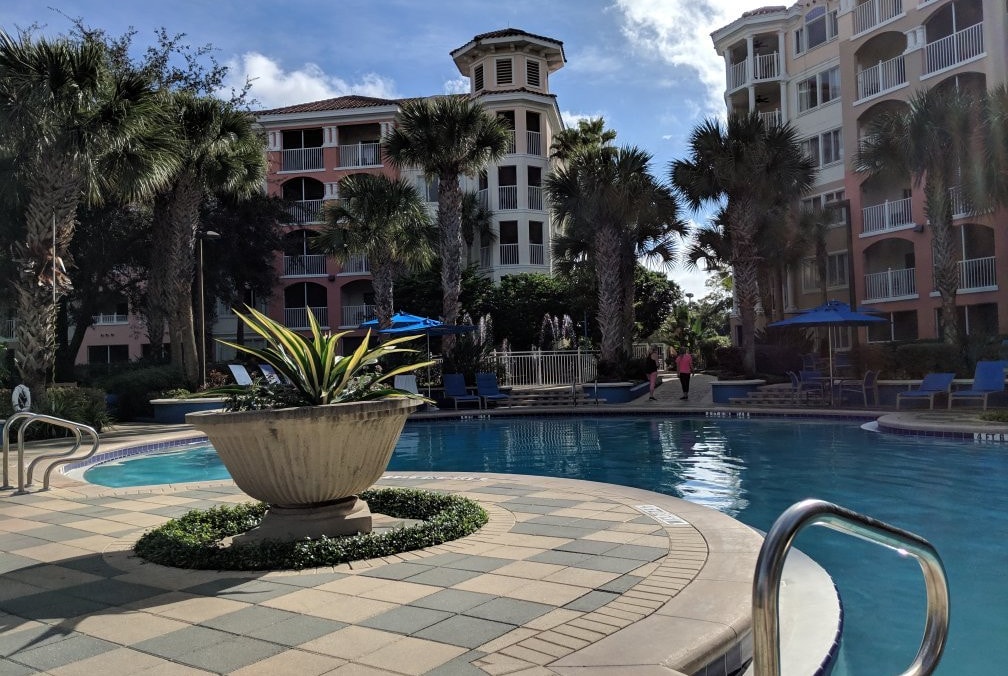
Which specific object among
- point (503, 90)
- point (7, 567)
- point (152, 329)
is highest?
point (503, 90)

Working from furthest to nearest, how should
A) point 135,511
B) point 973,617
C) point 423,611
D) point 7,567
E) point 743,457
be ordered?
point 743,457, point 135,511, point 7,567, point 973,617, point 423,611

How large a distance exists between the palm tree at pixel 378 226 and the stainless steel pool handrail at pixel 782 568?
21586 millimetres

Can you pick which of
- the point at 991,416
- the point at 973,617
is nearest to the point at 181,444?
the point at 973,617

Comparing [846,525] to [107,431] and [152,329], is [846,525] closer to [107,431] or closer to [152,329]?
[107,431]

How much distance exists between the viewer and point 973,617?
492 centimetres

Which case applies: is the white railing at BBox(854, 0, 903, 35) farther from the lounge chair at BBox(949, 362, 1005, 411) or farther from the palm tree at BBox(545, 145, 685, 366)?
the lounge chair at BBox(949, 362, 1005, 411)

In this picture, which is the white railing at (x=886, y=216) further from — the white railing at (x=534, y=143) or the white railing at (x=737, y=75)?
the white railing at (x=534, y=143)

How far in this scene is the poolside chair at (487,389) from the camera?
2114 cm

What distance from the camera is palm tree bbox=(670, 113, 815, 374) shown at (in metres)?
22.6

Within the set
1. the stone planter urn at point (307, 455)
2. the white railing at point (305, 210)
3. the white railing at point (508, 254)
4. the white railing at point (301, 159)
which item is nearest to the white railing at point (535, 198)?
the white railing at point (508, 254)

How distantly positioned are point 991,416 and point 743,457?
563cm

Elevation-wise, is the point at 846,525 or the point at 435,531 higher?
the point at 846,525

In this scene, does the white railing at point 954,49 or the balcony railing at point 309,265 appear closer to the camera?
the white railing at point 954,49

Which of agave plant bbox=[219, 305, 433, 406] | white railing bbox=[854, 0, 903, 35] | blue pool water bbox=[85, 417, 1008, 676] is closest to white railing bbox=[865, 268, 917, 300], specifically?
white railing bbox=[854, 0, 903, 35]
